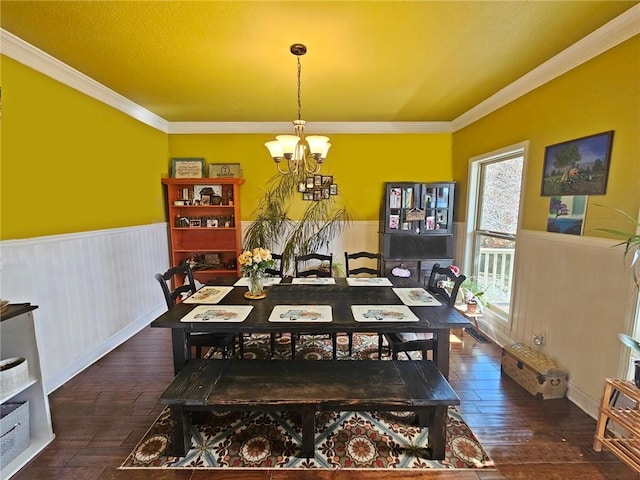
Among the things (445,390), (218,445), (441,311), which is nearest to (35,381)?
Result: (218,445)

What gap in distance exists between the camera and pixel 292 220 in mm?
4184

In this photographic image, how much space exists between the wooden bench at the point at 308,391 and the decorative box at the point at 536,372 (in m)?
0.97

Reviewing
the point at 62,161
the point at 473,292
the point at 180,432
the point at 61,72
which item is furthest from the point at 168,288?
the point at 473,292

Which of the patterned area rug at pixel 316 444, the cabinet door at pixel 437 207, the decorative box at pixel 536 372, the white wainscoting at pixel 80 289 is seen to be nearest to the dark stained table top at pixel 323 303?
the patterned area rug at pixel 316 444

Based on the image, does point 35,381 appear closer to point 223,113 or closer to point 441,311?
point 441,311

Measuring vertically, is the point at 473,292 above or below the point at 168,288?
below

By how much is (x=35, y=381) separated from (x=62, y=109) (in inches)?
80.0

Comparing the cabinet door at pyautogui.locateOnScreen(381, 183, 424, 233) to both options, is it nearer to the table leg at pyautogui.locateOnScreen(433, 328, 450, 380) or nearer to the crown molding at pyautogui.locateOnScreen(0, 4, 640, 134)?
the crown molding at pyautogui.locateOnScreen(0, 4, 640, 134)

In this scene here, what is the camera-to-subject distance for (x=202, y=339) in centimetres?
220

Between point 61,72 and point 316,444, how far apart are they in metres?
3.28

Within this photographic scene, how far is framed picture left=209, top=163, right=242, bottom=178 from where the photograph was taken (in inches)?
160

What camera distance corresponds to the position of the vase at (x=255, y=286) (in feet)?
7.36

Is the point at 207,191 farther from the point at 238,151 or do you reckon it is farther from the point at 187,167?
the point at 238,151

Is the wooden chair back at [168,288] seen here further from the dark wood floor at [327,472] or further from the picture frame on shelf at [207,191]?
the picture frame on shelf at [207,191]
